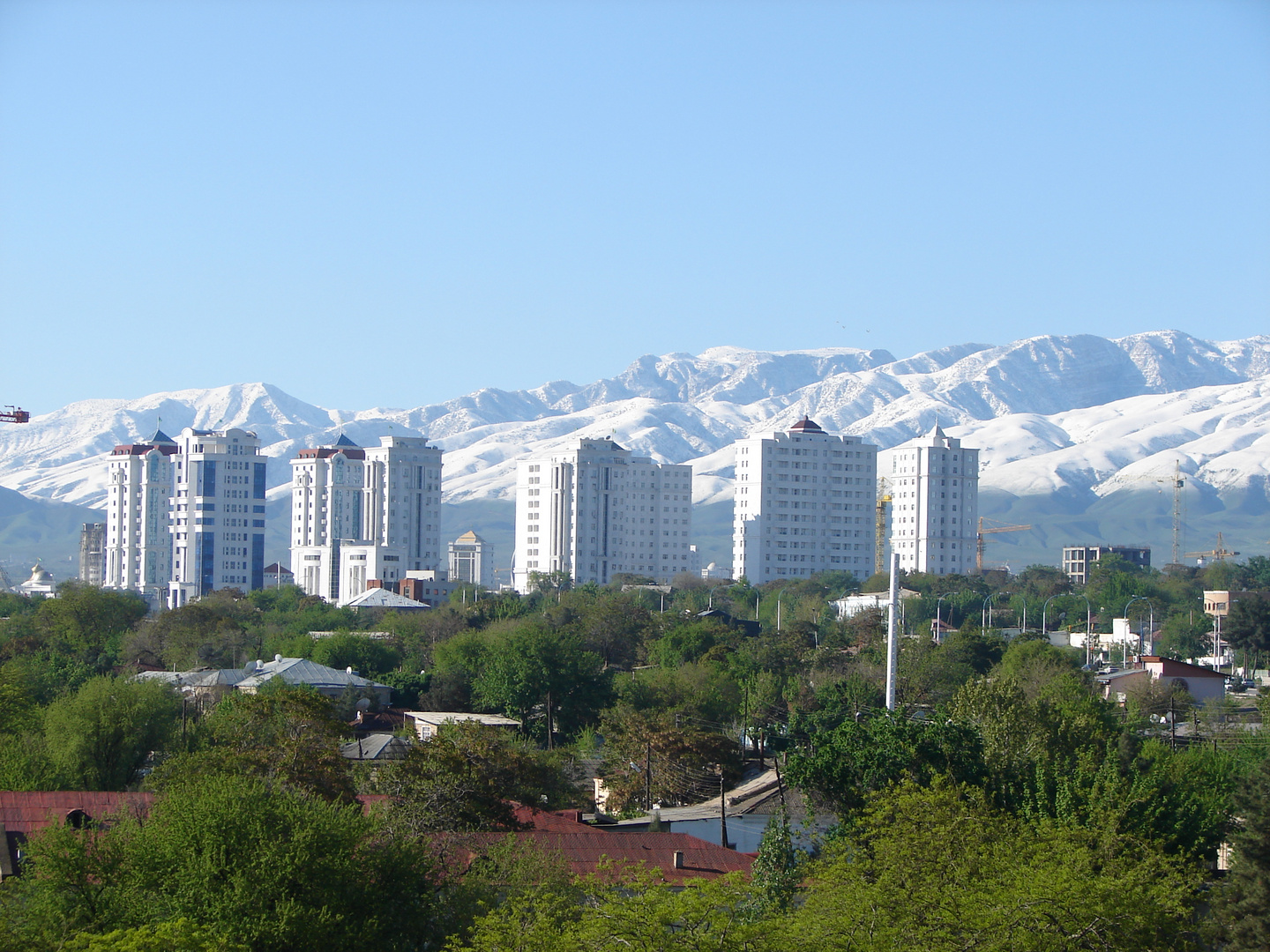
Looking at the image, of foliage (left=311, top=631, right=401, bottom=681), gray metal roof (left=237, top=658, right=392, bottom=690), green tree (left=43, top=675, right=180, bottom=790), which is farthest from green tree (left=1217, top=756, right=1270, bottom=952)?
foliage (left=311, top=631, right=401, bottom=681)

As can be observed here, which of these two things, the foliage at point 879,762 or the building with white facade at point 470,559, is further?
the building with white facade at point 470,559

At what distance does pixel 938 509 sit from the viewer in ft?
521

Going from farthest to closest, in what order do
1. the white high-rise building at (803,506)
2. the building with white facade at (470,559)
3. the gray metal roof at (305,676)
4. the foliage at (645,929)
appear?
the building with white facade at (470,559) → the white high-rise building at (803,506) → the gray metal roof at (305,676) → the foliage at (645,929)

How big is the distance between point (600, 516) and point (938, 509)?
34.1 metres

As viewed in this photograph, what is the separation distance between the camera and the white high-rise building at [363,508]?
14888 cm

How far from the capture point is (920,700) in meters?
66.7

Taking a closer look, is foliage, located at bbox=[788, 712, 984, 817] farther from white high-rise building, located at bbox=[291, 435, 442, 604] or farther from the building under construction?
the building under construction

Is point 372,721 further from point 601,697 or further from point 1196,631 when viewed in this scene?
point 1196,631

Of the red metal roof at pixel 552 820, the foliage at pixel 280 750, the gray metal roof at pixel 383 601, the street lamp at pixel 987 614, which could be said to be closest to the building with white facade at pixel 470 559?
the gray metal roof at pixel 383 601

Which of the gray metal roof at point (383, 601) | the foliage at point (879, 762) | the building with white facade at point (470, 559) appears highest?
the building with white facade at point (470, 559)

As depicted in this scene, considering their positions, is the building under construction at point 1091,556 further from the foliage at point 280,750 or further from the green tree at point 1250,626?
the foliage at point 280,750

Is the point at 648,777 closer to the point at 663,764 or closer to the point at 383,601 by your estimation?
the point at 663,764

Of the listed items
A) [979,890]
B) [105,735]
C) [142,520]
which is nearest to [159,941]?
[979,890]

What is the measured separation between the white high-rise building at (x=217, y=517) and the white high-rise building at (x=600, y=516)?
26030mm
